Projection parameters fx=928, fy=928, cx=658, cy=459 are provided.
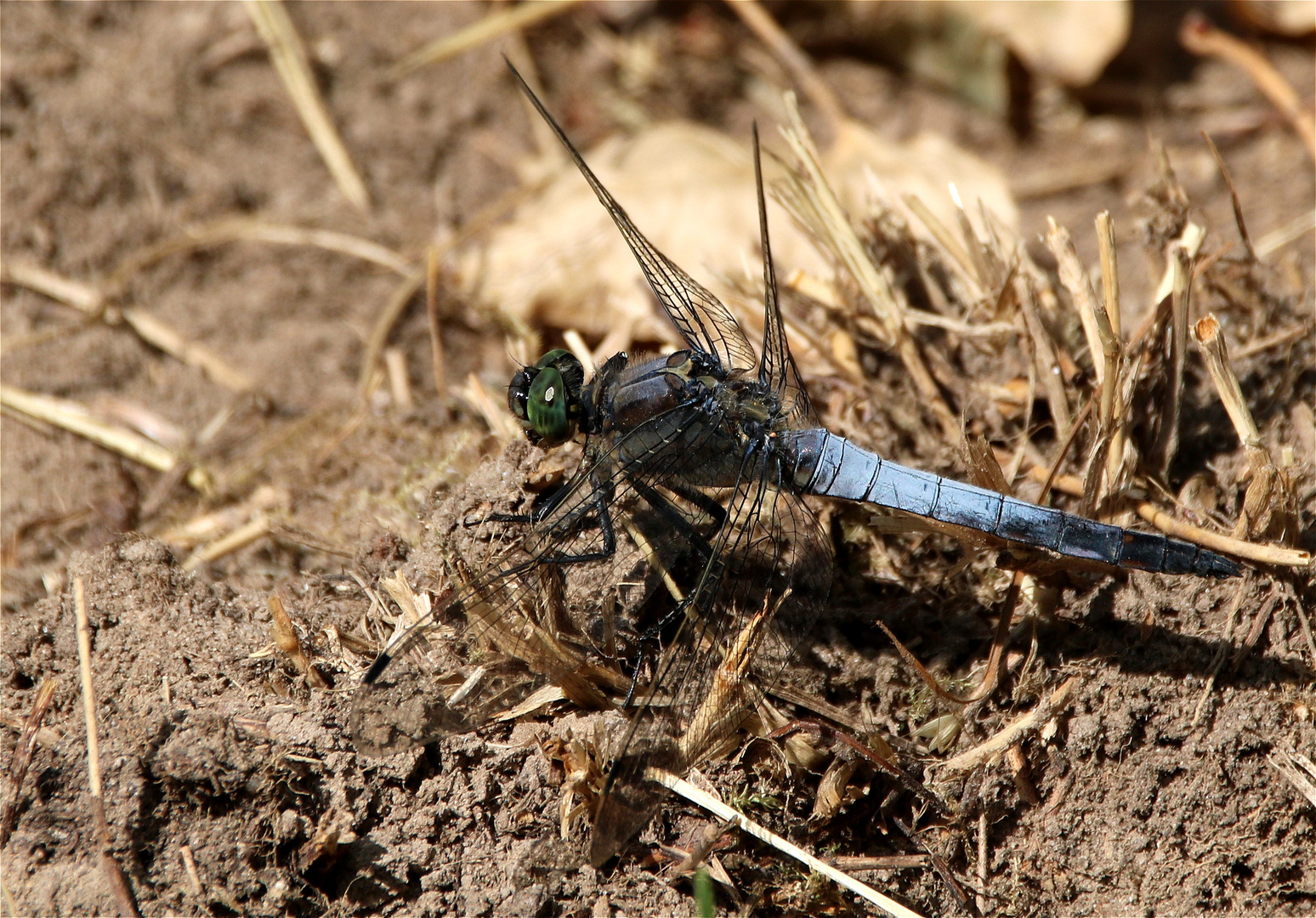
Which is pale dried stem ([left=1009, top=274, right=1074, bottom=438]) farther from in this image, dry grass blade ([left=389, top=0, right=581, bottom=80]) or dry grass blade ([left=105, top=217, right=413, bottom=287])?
dry grass blade ([left=389, top=0, right=581, bottom=80])

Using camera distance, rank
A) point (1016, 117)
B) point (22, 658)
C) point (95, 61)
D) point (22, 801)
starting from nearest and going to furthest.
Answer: point (22, 801)
point (22, 658)
point (95, 61)
point (1016, 117)

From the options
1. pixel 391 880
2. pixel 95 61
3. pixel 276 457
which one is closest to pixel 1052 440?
pixel 391 880

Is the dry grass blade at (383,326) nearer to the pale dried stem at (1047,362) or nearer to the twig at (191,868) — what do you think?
the twig at (191,868)

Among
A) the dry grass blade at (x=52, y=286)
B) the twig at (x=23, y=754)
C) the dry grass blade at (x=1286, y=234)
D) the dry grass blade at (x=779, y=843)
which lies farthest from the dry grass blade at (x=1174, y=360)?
the dry grass blade at (x=52, y=286)

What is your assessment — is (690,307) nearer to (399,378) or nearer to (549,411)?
(549,411)

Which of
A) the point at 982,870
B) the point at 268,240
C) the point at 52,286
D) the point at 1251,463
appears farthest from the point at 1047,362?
the point at 52,286

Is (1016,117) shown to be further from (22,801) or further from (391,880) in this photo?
(22,801)
